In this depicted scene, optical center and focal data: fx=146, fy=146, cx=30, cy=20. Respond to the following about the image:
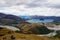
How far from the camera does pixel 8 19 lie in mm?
6438

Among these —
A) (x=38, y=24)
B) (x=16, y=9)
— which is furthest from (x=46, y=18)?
(x=16, y=9)

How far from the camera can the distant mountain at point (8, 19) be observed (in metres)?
6.37

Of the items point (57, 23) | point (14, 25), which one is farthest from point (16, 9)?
point (57, 23)

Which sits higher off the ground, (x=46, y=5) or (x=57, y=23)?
(x=46, y=5)

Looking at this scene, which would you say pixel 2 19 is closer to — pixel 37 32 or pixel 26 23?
pixel 26 23

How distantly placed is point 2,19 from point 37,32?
64.1 inches

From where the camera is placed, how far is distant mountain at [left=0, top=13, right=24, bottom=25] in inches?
251

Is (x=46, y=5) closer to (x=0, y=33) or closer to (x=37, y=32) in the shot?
(x=37, y=32)

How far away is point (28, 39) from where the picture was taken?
20.2 feet

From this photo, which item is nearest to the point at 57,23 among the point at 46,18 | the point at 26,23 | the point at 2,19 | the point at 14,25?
the point at 46,18

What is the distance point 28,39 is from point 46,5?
169 centimetres

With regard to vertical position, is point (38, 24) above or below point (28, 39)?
above

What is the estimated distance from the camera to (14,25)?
637 cm

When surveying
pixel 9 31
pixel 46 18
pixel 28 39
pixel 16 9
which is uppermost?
pixel 16 9
